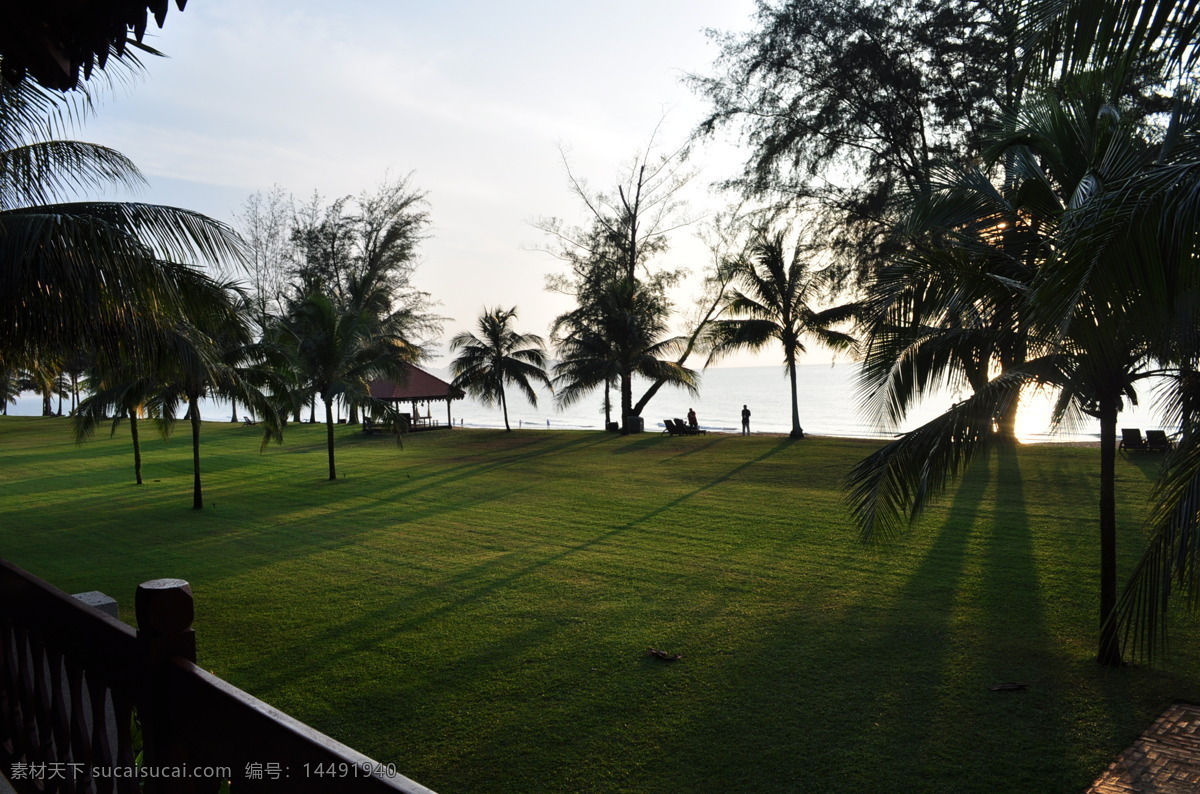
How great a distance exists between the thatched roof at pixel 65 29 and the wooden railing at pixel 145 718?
6.83 ft

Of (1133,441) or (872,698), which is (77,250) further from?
(1133,441)

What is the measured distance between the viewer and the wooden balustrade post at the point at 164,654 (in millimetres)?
1908

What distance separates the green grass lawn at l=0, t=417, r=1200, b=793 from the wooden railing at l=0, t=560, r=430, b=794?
92.8 inches

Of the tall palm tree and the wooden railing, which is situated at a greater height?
the tall palm tree

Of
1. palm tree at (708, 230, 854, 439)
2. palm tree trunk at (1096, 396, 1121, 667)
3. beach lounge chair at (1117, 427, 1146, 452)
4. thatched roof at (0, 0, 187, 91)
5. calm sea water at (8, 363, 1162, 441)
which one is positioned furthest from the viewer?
palm tree at (708, 230, 854, 439)

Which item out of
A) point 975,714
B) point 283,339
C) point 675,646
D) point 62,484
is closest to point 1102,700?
point 975,714

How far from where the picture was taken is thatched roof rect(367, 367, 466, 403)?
123ft

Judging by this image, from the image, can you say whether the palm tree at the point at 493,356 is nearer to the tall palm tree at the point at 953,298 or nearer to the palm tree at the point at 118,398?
the palm tree at the point at 118,398

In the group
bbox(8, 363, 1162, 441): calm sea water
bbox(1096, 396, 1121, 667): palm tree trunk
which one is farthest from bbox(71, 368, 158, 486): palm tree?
bbox(1096, 396, 1121, 667): palm tree trunk

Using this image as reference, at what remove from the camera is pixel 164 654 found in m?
1.95

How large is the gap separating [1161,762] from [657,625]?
3977 mm

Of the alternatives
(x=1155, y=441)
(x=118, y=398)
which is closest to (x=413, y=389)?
(x=118, y=398)

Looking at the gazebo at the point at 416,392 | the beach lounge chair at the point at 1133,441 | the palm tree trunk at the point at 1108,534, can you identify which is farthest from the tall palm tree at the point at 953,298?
the gazebo at the point at 416,392

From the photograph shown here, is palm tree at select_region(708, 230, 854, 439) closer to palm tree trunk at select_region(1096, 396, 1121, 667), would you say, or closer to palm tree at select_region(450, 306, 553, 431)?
palm tree at select_region(450, 306, 553, 431)
